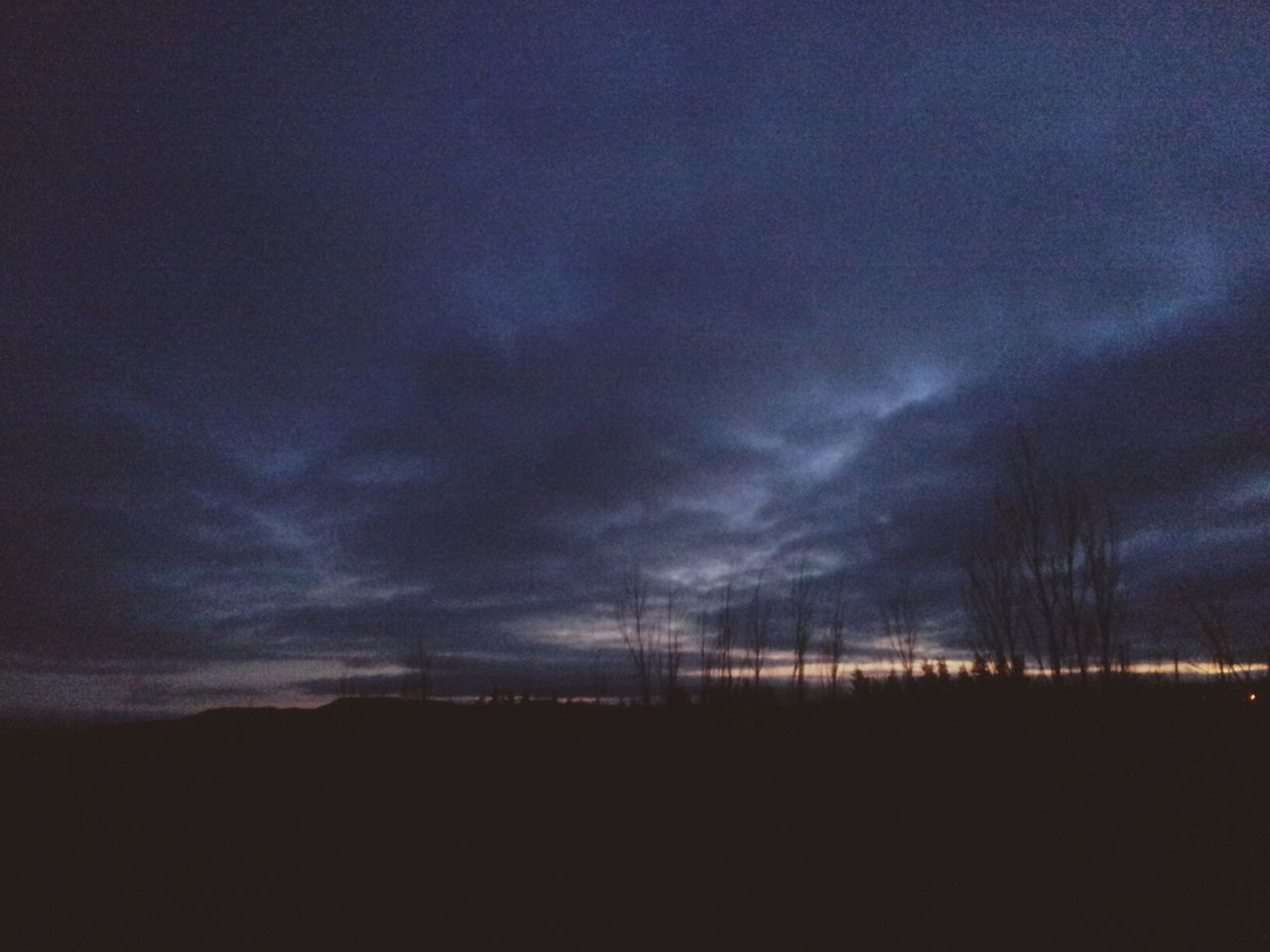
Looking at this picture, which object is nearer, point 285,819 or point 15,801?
point 285,819

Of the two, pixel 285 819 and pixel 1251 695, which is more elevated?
pixel 1251 695

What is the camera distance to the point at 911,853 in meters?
8.99

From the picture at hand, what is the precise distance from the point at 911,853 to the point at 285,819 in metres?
9.00

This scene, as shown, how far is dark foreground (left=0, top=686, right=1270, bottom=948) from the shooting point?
293 inches

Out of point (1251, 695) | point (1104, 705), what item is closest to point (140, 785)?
point (1104, 705)

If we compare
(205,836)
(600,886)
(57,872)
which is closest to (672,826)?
(600,886)

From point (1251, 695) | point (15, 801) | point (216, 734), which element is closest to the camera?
point (15, 801)

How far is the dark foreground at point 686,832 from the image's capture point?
7.43 metres

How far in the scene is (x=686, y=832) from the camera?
9984 millimetres

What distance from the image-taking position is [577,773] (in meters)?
12.8

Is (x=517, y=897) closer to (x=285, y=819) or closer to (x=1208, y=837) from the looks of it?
(x=285, y=819)

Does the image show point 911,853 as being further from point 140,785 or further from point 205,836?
point 140,785

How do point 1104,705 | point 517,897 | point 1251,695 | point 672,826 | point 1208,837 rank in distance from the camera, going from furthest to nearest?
1. point 1104,705
2. point 1251,695
3. point 672,826
4. point 1208,837
5. point 517,897

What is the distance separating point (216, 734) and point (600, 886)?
555 inches
